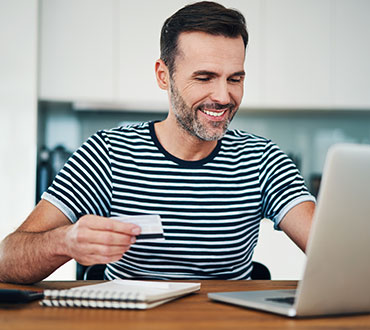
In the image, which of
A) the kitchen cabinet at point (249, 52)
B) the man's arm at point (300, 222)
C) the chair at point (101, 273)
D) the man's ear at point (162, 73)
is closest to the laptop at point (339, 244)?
the man's arm at point (300, 222)

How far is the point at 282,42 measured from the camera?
355cm

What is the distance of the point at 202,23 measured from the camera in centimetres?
148

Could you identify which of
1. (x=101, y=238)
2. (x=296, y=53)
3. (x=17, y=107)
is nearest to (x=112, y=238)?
(x=101, y=238)

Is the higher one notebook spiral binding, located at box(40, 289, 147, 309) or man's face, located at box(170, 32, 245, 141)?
man's face, located at box(170, 32, 245, 141)

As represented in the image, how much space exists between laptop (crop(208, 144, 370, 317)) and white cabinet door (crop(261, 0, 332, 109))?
2840 millimetres

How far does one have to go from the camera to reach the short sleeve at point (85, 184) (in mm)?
1364

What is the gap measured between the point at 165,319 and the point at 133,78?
278 cm

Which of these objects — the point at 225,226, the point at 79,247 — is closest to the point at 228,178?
the point at 225,226

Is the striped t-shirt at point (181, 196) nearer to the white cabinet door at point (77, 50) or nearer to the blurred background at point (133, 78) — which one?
the blurred background at point (133, 78)

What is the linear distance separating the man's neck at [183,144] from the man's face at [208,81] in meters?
0.02

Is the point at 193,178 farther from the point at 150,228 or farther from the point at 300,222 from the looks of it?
the point at 150,228

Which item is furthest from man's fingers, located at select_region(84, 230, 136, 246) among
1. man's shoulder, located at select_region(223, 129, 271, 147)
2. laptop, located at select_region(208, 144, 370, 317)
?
man's shoulder, located at select_region(223, 129, 271, 147)

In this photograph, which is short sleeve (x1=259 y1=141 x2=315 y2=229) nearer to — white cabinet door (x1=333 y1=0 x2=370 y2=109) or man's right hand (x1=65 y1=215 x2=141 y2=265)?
man's right hand (x1=65 y1=215 x2=141 y2=265)

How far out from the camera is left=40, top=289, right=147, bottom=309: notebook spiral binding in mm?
852
